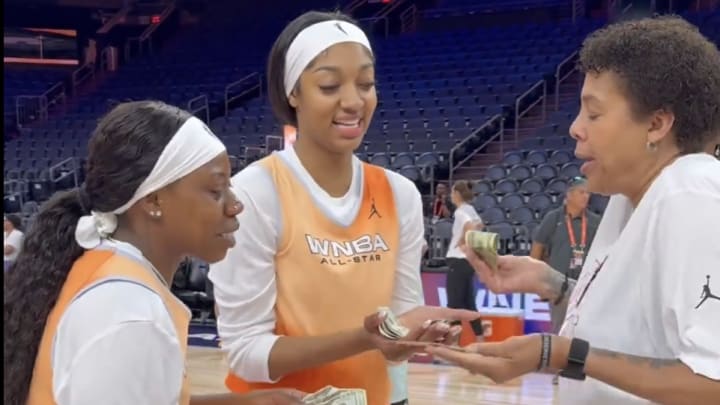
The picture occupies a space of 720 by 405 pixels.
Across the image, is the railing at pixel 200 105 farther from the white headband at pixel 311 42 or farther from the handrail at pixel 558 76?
the white headband at pixel 311 42

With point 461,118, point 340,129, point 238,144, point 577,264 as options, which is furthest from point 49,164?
point 340,129

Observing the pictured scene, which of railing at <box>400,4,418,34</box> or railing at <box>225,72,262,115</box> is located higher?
railing at <box>400,4,418,34</box>

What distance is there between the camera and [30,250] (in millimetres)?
1662

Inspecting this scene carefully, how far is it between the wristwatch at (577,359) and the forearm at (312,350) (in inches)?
14.9

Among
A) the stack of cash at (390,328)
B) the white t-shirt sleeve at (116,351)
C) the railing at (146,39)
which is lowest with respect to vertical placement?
the stack of cash at (390,328)

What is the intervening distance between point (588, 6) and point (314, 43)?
1724 cm

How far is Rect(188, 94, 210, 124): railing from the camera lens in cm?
1883

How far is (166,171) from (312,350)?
52 cm

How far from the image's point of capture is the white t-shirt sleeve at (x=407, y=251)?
2.19 m

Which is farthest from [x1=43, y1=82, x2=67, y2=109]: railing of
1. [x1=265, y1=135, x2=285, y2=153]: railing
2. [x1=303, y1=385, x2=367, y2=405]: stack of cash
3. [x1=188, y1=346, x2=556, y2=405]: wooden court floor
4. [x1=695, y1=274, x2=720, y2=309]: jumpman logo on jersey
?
[x1=695, y1=274, x2=720, y2=309]: jumpman logo on jersey

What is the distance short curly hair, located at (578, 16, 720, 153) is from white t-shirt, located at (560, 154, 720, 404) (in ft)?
0.21

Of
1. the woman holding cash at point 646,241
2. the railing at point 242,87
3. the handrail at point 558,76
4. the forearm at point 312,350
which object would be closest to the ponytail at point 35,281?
the forearm at point 312,350

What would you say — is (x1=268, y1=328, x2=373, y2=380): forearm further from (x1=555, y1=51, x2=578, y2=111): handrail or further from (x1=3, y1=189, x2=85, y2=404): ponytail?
(x1=555, y1=51, x2=578, y2=111): handrail

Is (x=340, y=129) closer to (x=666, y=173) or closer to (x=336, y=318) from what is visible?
(x=336, y=318)
